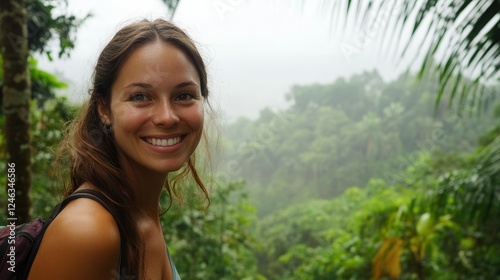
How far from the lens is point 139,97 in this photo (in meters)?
0.92

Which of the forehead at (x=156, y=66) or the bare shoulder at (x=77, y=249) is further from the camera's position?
the forehead at (x=156, y=66)

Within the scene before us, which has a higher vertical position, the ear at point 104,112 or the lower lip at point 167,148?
the ear at point 104,112

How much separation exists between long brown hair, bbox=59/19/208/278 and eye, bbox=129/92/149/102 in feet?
0.25

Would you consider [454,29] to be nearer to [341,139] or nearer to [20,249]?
[20,249]

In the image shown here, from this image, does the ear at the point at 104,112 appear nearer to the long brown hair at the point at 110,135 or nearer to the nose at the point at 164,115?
the long brown hair at the point at 110,135

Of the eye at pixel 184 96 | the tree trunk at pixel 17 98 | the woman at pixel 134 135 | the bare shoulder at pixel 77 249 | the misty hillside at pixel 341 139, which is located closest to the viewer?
the bare shoulder at pixel 77 249

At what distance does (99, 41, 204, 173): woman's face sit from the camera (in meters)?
0.91

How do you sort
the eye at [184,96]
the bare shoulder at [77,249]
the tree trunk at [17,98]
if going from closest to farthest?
the bare shoulder at [77,249] < the eye at [184,96] < the tree trunk at [17,98]

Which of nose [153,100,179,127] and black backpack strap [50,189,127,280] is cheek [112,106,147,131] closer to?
nose [153,100,179,127]

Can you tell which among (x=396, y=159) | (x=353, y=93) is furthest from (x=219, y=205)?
(x=353, y=93)

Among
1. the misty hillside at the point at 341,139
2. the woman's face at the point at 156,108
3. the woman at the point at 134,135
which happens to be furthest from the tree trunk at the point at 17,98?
the misty hillside at the point at 341,139

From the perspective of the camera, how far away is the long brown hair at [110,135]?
89 cm

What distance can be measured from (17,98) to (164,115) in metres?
1.10

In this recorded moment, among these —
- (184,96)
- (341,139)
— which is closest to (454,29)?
(184,96)
